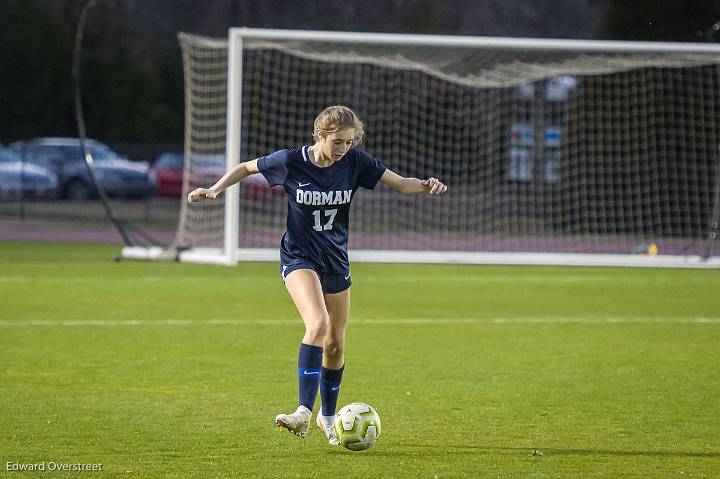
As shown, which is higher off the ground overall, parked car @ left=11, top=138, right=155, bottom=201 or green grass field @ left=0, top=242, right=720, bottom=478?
parked car @ left=11, top=138, right=155, bottom=201

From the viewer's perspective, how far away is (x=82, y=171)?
38469mm

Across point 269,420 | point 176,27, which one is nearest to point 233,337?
point 269,420

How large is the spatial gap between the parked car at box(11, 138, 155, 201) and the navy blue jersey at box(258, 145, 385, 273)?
3133cm

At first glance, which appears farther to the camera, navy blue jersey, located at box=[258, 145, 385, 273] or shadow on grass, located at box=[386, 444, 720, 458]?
navy blue jersey, located at box=[258, 145, 385, 273]

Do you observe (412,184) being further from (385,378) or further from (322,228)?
(385,378)

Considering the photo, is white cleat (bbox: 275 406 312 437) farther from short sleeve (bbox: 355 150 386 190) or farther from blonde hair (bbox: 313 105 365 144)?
blonde hair (bbox: 313 105 365 144)

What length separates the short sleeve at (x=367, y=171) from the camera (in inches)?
291

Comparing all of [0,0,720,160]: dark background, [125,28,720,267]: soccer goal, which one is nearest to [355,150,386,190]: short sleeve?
[125,28,720,267]: soccer goal

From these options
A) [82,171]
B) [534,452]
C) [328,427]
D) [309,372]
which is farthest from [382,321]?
[82,171]

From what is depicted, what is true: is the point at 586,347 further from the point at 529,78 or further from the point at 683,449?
the point at 529,78

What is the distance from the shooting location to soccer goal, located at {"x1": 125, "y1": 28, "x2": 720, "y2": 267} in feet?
68.3

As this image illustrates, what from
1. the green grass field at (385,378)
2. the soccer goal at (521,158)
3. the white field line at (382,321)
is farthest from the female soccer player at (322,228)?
the soccer goal at (521,158)

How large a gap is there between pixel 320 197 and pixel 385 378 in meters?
2.71

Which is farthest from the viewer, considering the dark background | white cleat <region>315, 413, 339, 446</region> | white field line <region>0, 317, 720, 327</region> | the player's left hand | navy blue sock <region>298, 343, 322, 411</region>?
the dark background
